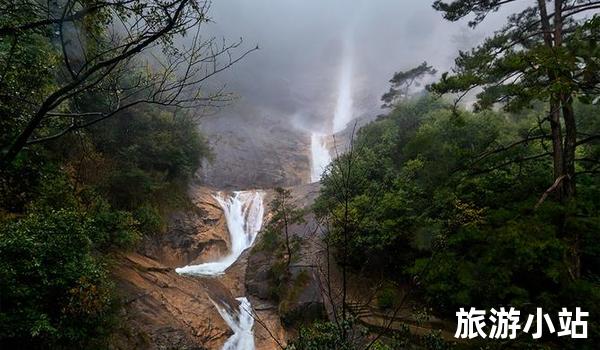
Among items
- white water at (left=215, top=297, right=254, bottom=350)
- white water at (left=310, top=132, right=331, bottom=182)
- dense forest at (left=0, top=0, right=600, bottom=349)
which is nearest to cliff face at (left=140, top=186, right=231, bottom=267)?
dense forest at (left=0, top=0, right=600, bottom=349)

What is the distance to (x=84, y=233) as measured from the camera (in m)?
7.00

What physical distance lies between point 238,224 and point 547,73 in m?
18.4

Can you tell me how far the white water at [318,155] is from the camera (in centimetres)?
3740

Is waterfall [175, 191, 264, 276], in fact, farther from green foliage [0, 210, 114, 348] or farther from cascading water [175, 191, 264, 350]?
green foliage [0, 210, 114, 348]

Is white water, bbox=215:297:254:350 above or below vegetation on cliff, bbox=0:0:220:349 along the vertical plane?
below

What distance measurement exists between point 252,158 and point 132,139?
2119 cm

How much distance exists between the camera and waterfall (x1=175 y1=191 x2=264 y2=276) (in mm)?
16777

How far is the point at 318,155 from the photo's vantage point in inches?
1658

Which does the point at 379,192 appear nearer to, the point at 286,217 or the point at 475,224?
the point at 475,224

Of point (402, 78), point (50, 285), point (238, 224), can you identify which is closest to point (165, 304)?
point (50, 285)

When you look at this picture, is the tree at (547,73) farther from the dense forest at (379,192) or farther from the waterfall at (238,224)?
the waterfall at (238,224)

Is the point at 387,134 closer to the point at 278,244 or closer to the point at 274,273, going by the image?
the point at 278,244

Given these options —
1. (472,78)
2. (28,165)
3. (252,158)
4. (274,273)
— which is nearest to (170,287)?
(274,273)

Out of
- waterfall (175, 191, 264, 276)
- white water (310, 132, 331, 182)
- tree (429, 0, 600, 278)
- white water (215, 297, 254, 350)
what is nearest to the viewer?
tree (429, 0, 600, 278)
